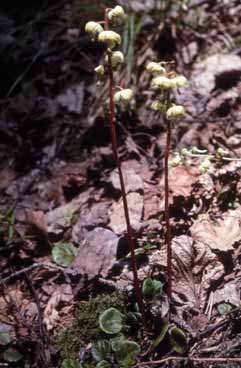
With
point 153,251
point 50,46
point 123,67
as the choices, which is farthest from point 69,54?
point 153,251

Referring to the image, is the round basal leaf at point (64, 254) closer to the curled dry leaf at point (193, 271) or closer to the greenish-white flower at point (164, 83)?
the curled dry leaf at point (193, 271)

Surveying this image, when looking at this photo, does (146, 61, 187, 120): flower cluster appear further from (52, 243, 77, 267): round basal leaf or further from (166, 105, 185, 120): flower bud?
(52, 243, 77, 267): round basal leaf

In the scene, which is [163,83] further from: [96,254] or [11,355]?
[11,355]

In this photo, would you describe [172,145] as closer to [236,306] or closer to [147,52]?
[147,52]

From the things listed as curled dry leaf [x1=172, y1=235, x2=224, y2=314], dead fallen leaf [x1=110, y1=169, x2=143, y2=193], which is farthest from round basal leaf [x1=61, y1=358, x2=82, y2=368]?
dead fallen leaf [x1=110, y1=169, x2=143, y2=193]

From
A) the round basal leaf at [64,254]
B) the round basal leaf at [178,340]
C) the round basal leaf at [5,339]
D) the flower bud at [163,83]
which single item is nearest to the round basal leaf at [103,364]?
the round basal leaf at [178,340]

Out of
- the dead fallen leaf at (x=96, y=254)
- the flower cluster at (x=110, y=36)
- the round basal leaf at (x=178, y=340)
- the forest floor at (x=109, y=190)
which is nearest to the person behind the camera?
the flower cluster at (x=110, y=36)
